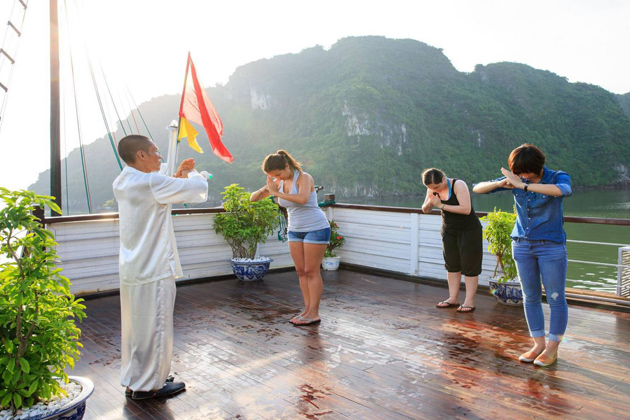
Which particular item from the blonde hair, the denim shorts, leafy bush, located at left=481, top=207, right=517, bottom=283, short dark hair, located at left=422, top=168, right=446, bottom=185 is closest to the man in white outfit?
the blonde hair

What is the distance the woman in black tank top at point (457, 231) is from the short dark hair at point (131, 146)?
2296 mm

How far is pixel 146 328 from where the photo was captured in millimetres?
2373

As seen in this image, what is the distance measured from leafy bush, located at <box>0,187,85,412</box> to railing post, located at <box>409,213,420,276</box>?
13.9 feet

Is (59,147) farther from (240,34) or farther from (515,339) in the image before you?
(240,34)

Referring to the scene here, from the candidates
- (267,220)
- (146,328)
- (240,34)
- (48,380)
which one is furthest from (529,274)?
(240,34)

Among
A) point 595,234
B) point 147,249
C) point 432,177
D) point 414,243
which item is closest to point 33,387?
point 147,249

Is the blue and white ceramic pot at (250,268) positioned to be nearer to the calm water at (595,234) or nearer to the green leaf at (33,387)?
the green leaf at (33,387)

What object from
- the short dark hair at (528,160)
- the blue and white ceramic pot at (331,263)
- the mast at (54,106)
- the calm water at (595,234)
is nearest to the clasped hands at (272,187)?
the short dark hair at (528,160)

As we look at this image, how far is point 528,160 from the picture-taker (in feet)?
9.04

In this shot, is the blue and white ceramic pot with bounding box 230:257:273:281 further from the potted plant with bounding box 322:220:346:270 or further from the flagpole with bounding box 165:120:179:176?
the flagpole with bounding box 165:120:179:176

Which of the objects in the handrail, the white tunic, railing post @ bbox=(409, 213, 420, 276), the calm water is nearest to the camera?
the white tunic

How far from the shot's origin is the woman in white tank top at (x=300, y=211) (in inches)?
140

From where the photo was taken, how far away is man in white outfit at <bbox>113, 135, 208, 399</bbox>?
231 cm

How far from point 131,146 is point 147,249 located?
1.64 ft
